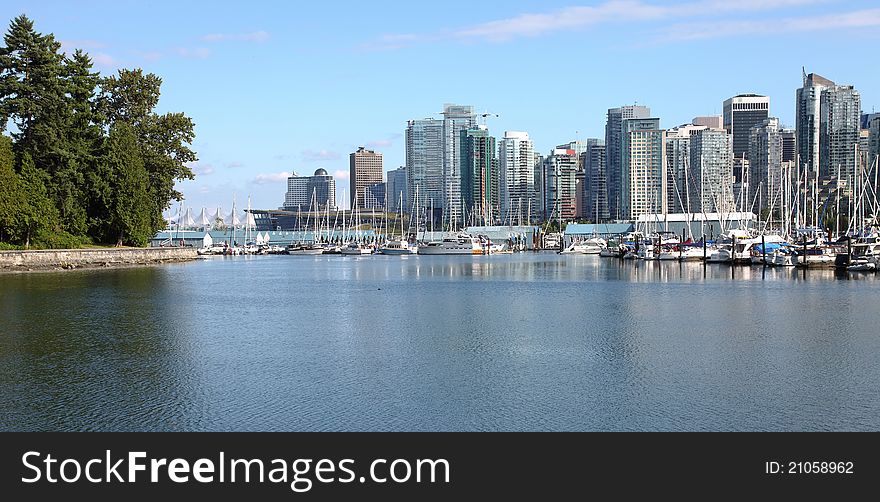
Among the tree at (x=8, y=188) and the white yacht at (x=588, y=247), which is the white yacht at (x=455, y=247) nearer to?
the white yacht at (x=588, y=247)

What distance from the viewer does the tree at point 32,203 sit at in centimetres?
5816

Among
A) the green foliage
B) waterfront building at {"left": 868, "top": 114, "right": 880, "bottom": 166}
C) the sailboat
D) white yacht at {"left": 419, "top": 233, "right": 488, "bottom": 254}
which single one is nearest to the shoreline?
the green foliage

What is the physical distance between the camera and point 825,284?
159 ft

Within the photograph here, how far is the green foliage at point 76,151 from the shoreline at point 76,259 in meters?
1.49

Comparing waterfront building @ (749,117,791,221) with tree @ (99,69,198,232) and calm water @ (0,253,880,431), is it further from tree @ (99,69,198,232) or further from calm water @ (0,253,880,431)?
calm water @ (0,253,880,431)

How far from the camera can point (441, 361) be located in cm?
2273

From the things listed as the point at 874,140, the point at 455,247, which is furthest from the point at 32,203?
the point at 874,140

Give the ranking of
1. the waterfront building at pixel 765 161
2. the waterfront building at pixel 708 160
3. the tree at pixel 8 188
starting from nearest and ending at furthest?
1. the tree at pixel 8 188
2. the waterfront building at pixel 765 161
3. the waterfront building at pixel 708 160

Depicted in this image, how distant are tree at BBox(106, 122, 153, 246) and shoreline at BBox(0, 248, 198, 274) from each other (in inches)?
73.9

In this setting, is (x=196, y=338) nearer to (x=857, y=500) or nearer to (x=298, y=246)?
(x=857, y=500)

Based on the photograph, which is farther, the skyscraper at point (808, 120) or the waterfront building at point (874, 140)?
the skyscraper at point (808, 120)

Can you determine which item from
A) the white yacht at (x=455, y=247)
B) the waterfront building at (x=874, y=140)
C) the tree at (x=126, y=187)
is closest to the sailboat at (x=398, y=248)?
the white yacht at (x=455, y=247)

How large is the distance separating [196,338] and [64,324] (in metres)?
5.76

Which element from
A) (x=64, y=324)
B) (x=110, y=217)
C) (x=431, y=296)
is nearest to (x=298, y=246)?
(x=110, y=217)
